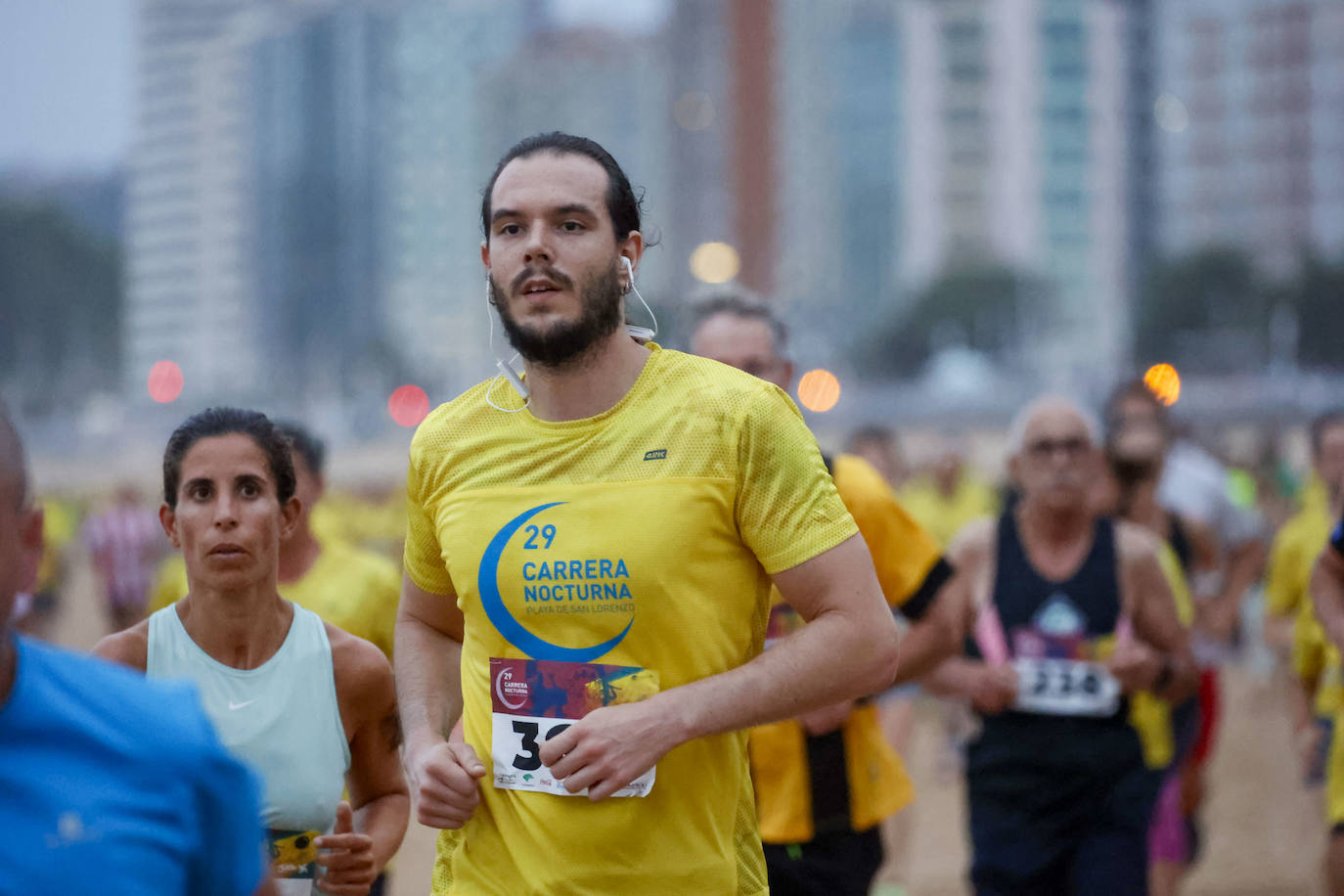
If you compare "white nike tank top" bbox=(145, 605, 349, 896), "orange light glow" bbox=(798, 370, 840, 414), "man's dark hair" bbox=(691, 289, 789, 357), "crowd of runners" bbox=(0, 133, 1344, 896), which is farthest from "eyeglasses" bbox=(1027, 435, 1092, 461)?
"orange light glow" bbox=(798, 370, 840, 414)

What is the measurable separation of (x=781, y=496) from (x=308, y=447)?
2.69 meters

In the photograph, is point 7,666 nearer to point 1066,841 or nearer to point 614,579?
point 614,579

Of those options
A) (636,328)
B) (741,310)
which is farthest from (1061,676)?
(636,328)

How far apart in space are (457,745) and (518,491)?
428 millimetres

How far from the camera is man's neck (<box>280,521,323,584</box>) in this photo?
462 cm

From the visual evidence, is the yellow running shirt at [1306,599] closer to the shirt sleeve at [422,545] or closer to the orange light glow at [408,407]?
the shirt sleeve at [422,545]

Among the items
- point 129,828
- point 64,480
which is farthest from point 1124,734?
point 64,480

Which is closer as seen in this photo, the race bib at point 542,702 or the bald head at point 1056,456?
the race bib at point 542,702

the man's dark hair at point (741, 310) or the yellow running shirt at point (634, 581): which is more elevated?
the man's dark hair at point (741, 310)

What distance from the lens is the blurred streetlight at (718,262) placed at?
246 feet

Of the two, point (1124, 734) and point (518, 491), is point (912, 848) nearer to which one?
point (1124, 734)

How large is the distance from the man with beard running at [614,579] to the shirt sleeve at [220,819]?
82 centimetres

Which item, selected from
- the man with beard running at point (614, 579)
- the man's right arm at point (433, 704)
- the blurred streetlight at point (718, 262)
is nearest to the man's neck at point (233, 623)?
the man's right arm at point (433, 704)

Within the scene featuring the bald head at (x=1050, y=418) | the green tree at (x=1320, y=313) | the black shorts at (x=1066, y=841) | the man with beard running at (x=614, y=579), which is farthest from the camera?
the green tree at (x=1320, y=313)
